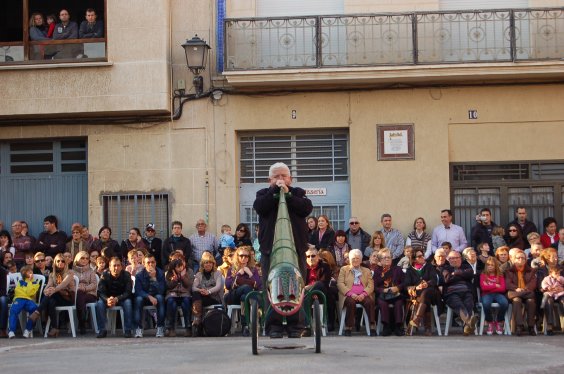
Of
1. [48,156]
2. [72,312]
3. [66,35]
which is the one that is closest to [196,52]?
[66,35]

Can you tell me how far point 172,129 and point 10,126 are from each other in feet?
11.2

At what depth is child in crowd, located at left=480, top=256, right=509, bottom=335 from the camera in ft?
69.3

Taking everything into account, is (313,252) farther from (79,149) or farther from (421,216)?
(79,149)

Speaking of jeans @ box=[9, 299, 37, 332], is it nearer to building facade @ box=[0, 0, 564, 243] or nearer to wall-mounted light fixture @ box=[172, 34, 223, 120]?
building facade @ box=[0, 0, 564, 243]

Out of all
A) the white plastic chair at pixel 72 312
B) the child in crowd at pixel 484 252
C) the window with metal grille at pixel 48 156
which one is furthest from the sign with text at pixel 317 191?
the white plastic chair at pixel 72 312

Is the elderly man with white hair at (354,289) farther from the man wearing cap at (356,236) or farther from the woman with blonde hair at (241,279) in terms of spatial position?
the man wearing cap at (356,236)

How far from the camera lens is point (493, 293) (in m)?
21.2

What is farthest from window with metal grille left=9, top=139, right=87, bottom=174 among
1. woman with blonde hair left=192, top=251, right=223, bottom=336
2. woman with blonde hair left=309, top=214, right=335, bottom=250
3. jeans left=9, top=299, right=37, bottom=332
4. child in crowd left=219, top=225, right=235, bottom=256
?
woman with blonde hair left=309, top=214, right=335, bottom=250

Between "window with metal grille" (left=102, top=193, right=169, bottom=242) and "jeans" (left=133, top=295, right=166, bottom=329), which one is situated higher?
"window with metal grille" (left=102, top=193, right=169, bottom=242)

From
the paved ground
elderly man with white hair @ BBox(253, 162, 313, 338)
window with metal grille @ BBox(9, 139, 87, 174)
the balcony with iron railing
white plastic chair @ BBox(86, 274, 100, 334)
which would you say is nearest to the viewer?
the paved ground

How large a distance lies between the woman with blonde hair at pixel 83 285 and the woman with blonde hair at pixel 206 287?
1.85 m

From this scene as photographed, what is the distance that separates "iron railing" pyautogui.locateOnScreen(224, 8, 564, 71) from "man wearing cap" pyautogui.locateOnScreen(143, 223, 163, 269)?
11.7 feet

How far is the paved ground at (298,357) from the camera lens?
505 inches

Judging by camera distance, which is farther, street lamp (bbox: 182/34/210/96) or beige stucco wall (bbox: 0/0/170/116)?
beige stucco wall (bbox: 0/0/170/116)
